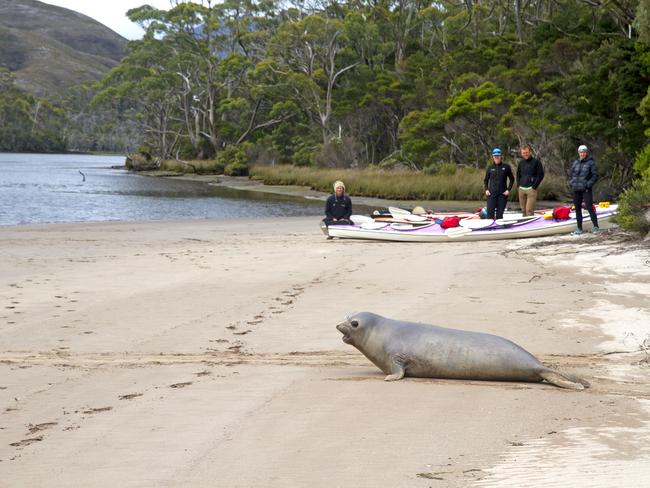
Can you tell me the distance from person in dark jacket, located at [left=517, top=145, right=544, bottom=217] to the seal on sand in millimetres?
11031

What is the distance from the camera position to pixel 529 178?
17.1m

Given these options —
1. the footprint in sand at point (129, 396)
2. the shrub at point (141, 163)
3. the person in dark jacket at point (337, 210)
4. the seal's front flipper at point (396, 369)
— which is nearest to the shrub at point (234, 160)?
the shrub at point (141, 163)

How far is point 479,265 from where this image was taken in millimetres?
12055

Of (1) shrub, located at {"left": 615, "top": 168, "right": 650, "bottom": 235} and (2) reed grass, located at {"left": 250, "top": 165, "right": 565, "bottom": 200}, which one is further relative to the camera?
(2) reed grass, located at {"left": 250, "top": 165, "right": 565, "bottom": 200}

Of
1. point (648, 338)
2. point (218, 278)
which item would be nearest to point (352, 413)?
point (648, 338)

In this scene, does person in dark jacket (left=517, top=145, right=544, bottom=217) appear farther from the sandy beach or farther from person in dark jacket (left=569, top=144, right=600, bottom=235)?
the sandy beach

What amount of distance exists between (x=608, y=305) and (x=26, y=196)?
3405 centimetres

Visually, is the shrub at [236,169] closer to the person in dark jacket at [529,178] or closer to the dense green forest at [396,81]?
the dense green forest at [396,81]

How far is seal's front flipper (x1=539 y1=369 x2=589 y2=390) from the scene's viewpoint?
219 inches

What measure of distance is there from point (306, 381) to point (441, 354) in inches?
35.9

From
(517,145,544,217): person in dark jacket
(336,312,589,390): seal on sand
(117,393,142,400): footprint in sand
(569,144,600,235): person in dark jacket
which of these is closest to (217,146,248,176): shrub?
(517,145,544,217): person in dark jacket

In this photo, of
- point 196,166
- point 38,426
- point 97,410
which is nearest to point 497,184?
point 97,410

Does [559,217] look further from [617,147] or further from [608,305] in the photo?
[617,147]

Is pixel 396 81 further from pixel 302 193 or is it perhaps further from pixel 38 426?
pixel 38 426
